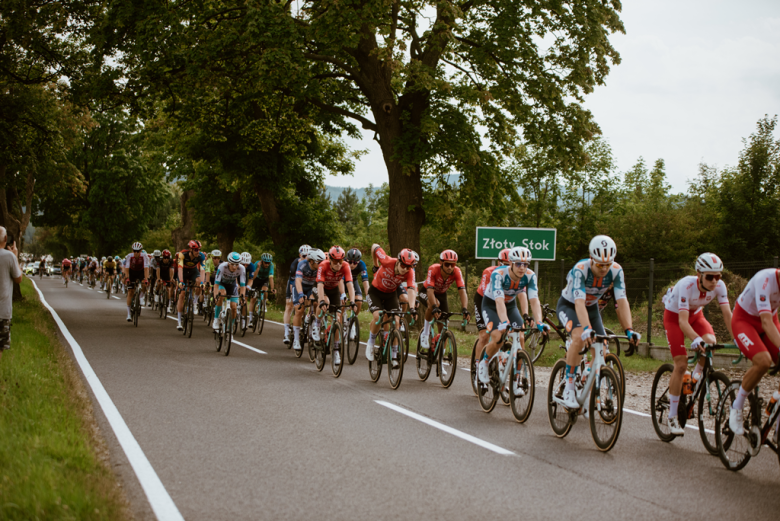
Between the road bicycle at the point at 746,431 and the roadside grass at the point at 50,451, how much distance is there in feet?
16.2

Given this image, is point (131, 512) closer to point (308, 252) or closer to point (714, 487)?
point (714, 487)

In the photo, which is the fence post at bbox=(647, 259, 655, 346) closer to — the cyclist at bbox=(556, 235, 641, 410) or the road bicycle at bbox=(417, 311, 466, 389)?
the road bicycle at bbox=(417, 311, 466, 389)

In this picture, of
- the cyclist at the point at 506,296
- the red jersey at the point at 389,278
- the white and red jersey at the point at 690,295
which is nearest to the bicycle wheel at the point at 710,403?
the white and red jersey at the point at 690,295

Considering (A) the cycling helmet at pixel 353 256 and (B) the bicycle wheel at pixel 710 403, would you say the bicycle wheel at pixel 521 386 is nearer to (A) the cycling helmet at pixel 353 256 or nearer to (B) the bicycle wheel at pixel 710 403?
(B) the bicycle wheel at pixel 710 403

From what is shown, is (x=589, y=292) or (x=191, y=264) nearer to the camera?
(x=589, y=292)

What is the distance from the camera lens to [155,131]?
3216 centimetres

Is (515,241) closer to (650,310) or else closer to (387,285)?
(650,310)

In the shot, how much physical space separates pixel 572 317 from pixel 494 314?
161cm

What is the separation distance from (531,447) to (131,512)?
376cm

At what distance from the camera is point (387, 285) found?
11344 millimetres

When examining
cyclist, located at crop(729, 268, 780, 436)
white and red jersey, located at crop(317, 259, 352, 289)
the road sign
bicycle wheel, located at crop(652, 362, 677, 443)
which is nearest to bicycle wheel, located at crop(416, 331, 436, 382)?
white and red jersey, located at crop(317, 259, 352, 289)

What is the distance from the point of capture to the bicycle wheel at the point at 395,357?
10070 millimetres

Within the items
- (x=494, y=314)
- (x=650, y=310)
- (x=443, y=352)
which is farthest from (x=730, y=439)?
(x=650, y=310)

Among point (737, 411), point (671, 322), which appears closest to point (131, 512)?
point (737, 411)
